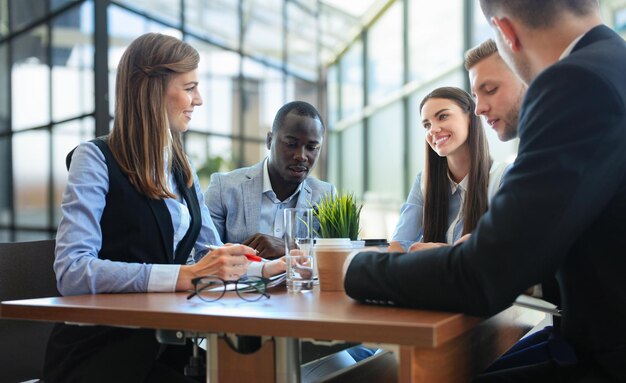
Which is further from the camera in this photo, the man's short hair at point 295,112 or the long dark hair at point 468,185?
the man's short hair at point 295,112

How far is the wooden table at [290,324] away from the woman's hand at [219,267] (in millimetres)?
100

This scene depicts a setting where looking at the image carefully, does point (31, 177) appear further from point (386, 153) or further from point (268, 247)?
point (268, 247)

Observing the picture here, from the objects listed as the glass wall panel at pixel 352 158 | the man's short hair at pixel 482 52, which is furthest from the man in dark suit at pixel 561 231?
the glass wall panel at pixel 352 158

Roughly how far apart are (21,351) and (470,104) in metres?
2.26

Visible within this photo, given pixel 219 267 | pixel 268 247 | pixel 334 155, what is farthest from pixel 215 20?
pixel 219 267

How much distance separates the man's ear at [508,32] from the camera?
1553mm

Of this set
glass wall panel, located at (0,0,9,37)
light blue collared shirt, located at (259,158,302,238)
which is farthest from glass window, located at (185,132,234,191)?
light blue collared shirt, located at (259,158,302,238)

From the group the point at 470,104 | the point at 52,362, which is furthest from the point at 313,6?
the point at 52,362

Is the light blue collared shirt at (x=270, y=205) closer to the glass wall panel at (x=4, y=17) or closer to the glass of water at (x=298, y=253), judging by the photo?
the glass of water at (x=298, y=253)

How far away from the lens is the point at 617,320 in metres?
1.38

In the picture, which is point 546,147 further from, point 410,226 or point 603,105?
point 410,226

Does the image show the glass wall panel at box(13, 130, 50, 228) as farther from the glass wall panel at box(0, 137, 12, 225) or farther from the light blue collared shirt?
the light blue collared shirt

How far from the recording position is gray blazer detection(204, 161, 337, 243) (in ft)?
11.8

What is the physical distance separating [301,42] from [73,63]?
459 cm
